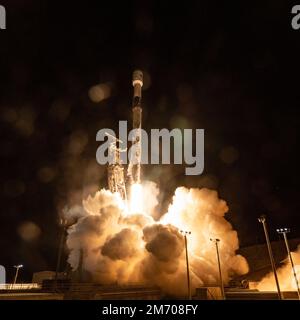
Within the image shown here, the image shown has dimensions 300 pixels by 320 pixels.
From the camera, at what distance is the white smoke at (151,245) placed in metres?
36.9

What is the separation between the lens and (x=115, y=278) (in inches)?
1506

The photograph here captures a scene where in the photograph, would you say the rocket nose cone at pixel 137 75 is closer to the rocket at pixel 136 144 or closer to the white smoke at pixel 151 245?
the rocket at pixel 136 144

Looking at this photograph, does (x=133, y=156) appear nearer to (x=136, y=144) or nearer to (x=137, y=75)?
(x=136, y=144)

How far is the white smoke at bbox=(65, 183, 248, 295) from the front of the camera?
36938 millimetres

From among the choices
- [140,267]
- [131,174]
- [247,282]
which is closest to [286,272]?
[247,282]

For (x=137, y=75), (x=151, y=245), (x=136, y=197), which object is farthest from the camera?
(x=137, y=75)

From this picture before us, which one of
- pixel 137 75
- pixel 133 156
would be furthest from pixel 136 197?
pixel 137 75

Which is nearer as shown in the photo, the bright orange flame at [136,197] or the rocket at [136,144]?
the bright orange flame at [136,197]

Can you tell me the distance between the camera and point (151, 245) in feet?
123

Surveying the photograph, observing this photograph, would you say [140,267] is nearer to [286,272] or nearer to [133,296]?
[133,296]

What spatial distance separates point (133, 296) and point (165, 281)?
19.4ft

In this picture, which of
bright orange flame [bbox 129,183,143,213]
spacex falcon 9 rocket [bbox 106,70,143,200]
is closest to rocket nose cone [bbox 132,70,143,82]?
spacex falcon 9 rocket [bbox 106,70,143,200]

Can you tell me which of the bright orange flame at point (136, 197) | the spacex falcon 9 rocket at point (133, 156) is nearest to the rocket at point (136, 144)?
the spacex falcon 9 rocket at point (133, 156)

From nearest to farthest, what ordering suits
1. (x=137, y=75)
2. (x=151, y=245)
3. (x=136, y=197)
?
(x=151, y=245) → (x=136, y=197) → (x=137, y=75)
